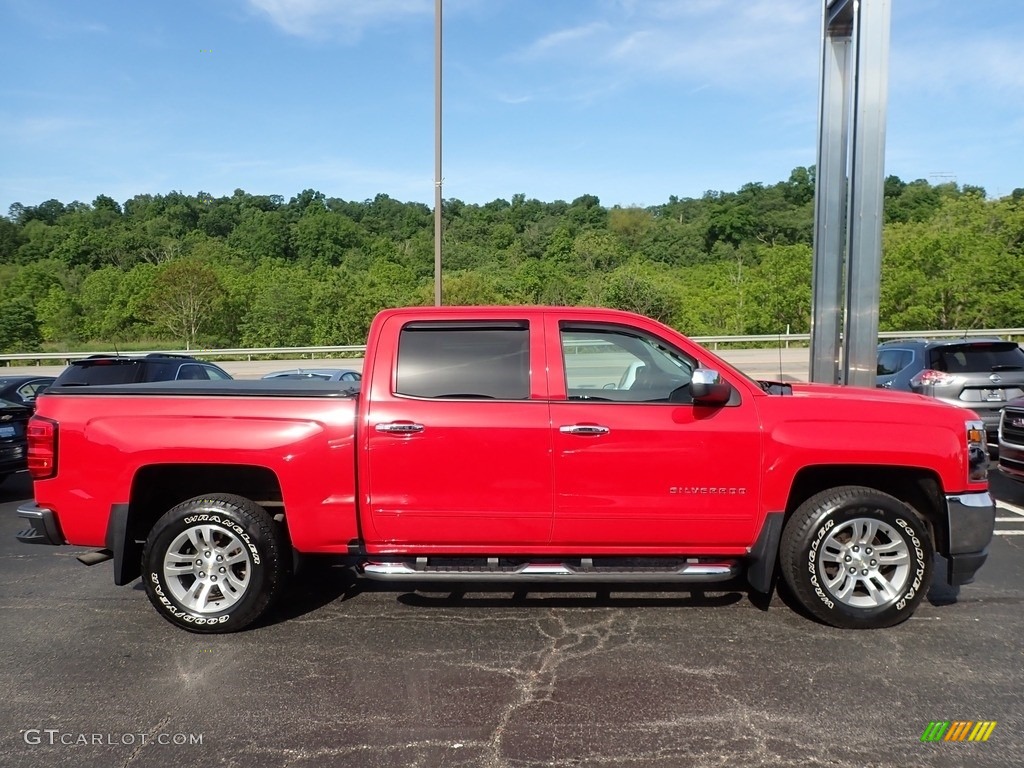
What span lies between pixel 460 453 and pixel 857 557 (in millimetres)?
2425

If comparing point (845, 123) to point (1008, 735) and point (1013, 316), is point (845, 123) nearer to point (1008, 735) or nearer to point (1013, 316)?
point (1008, 735)

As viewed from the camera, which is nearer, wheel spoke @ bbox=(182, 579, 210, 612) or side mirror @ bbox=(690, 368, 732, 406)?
side mirror @ bbox=(690, 368, 732, 406)

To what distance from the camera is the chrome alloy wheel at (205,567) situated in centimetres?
446

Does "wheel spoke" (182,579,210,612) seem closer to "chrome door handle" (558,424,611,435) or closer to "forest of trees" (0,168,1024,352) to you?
"chrome door handle" (558,424,611,435)

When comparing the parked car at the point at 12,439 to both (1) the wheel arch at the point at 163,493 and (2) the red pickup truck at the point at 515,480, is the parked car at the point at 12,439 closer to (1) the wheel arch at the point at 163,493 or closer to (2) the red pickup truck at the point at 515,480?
(2) the red pickup truck at the point at 515,480

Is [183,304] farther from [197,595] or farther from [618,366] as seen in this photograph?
[618,366]

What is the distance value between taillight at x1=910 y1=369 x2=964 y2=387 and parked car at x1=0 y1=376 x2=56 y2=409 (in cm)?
1126

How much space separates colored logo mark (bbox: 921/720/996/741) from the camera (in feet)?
10.7

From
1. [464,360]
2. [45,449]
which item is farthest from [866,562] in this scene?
[45,449]

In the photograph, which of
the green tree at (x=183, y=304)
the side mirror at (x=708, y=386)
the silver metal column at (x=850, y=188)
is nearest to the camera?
the side mirror at (x=708, y=386)

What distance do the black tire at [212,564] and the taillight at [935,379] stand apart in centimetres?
879

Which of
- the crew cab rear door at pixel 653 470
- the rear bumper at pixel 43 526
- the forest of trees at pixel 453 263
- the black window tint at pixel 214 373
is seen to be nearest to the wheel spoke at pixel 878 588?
the crew cab rear door at pixel 653 470

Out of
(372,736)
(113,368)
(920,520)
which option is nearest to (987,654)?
(920,520)

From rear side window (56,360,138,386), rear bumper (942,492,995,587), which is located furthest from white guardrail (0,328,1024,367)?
rear bumper (942,492,995,587)
